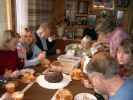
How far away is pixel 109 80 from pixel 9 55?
4.94ft

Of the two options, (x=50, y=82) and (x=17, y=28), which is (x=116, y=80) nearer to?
(x=50, y=82)

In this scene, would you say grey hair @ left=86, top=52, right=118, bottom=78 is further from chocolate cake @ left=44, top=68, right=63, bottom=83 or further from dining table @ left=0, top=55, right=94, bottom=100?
chocolate cake @ left=44, top=68, right=63, bottom=83

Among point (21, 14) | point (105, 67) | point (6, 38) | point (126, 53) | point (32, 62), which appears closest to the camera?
point (105, 67)

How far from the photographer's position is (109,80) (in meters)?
1.31

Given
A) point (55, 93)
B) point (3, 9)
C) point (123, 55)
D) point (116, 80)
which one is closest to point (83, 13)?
point (3, 9)

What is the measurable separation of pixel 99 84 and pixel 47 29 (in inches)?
79.1

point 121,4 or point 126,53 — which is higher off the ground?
point 121,4

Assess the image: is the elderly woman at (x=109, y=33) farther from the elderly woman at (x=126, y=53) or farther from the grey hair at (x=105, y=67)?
the grey hair at (x=105, y=67)

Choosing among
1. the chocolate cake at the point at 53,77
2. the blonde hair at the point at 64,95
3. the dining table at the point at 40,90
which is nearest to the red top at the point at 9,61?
the dining table at the point at 40,90

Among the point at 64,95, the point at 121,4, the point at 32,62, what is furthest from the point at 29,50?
the point at 121,4

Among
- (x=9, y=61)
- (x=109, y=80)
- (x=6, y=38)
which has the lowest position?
(x=9, y=61)

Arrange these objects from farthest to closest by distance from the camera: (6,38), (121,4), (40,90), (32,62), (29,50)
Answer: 1. (121,4)
2. (29,50)
3. (32,62)
4. (6,38)
5. (40,90)

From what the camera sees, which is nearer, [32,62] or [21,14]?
[32,62]

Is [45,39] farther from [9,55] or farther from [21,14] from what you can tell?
[9,55]
